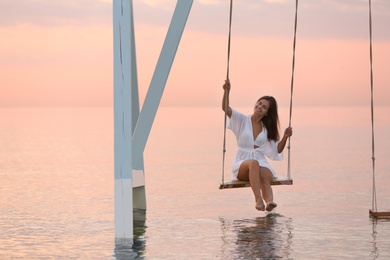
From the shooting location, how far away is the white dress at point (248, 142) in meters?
10.0

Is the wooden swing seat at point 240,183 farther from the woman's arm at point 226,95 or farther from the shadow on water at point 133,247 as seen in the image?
the shadow on water at point 133,247

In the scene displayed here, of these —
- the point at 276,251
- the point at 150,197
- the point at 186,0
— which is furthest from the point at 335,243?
the point at 150,197

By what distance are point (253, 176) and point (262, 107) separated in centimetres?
80

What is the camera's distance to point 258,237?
868 centimetres

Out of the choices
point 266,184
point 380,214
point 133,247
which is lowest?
point 133,247

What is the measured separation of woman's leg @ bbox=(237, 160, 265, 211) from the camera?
373 inches

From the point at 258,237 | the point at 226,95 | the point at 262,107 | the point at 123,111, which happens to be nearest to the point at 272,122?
the point at 262,107

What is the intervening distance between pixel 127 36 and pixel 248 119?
2.29m

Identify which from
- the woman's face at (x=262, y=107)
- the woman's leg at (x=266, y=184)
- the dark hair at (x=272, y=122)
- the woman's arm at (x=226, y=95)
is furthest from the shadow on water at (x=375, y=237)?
the woman's arm at (x=226, y=95)

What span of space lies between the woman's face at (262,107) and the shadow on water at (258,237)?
984 mm

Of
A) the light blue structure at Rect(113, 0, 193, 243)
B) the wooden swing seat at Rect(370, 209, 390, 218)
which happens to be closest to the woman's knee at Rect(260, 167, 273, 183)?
the wooden swing seat at Rect(370, 209, 390, 218)

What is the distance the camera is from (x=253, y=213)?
10492 millimetres

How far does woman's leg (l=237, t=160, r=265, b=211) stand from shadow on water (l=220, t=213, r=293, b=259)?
218mm

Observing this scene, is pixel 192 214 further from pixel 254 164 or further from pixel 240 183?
pixel 240 183
